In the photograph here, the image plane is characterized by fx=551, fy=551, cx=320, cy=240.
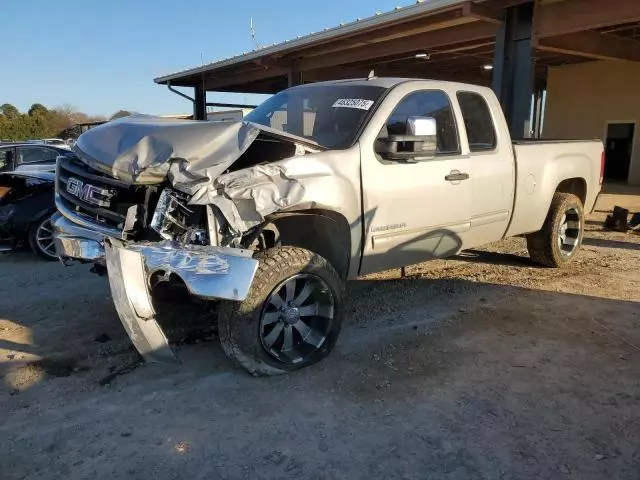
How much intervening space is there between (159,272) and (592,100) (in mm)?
18534

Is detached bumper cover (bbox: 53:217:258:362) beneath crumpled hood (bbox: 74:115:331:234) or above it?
beneath

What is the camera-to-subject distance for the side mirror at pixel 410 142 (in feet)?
13.5

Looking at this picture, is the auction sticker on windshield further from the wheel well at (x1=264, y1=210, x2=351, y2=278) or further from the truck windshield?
the wheel well at (x1=264, y1=210, x2=351, y2=278)

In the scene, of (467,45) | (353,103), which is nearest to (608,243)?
(353,103)

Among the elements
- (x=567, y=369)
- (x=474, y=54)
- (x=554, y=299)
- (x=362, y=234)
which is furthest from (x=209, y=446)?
(x=474, y=54)

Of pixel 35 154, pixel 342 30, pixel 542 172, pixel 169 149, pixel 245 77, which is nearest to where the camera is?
pixel 169 149

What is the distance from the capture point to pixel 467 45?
13891mm

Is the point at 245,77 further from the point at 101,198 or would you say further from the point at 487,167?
the point at 101,198

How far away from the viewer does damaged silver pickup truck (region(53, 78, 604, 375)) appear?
3.34m

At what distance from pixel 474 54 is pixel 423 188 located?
12413 mm

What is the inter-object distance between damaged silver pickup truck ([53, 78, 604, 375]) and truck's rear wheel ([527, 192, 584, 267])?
1.31m

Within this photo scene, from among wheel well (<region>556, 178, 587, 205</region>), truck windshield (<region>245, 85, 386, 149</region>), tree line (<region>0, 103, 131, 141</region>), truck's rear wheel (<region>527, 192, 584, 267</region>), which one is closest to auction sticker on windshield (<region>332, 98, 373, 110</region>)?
truck windshield (<region>245, 85, 386, 149</region>)

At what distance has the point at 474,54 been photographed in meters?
15.4

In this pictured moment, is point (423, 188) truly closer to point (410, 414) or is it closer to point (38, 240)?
point (410, 414)
